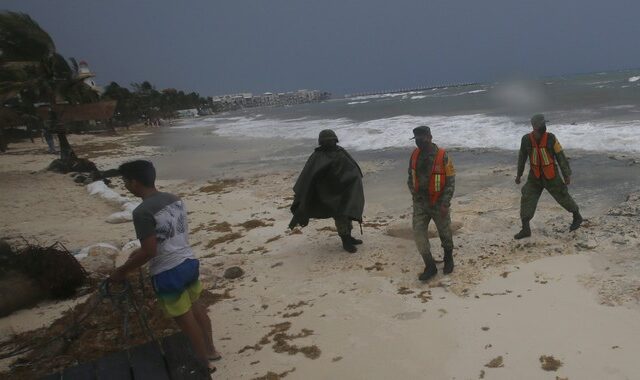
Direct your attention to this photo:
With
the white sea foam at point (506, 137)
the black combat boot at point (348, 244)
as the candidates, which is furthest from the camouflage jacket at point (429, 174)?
the white sea foam at point (506, 137)

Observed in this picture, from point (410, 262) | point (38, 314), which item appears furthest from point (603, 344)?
point (38, 314)

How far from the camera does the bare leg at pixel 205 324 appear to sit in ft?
11.5

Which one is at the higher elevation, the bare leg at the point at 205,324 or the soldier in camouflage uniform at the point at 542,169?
the soldier in camouflage uniform at the point at 542,169

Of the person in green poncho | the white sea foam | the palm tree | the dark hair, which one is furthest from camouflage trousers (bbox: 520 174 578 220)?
the palm tree

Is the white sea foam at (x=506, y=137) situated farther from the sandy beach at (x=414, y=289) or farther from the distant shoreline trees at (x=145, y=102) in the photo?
the distant shoreline trees at (x=145, y=102)

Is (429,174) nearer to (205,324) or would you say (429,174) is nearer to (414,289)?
(414,289)

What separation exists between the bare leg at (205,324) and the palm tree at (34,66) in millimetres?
14321

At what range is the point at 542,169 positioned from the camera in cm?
558

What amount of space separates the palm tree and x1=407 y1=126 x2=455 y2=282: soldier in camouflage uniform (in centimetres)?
1449

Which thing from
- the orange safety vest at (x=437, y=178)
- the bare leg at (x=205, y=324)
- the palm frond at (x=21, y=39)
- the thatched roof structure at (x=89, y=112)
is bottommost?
the bare leg at (x=205, y=324)

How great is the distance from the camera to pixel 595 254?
5.02 meters

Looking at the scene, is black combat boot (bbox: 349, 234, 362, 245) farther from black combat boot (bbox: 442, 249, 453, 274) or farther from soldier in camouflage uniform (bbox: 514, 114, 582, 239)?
soldier in camouflage uniform (bbox: 514, 114, 582, 239)

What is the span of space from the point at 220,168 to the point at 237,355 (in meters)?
12.3

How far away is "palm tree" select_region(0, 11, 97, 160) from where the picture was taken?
1520cm
